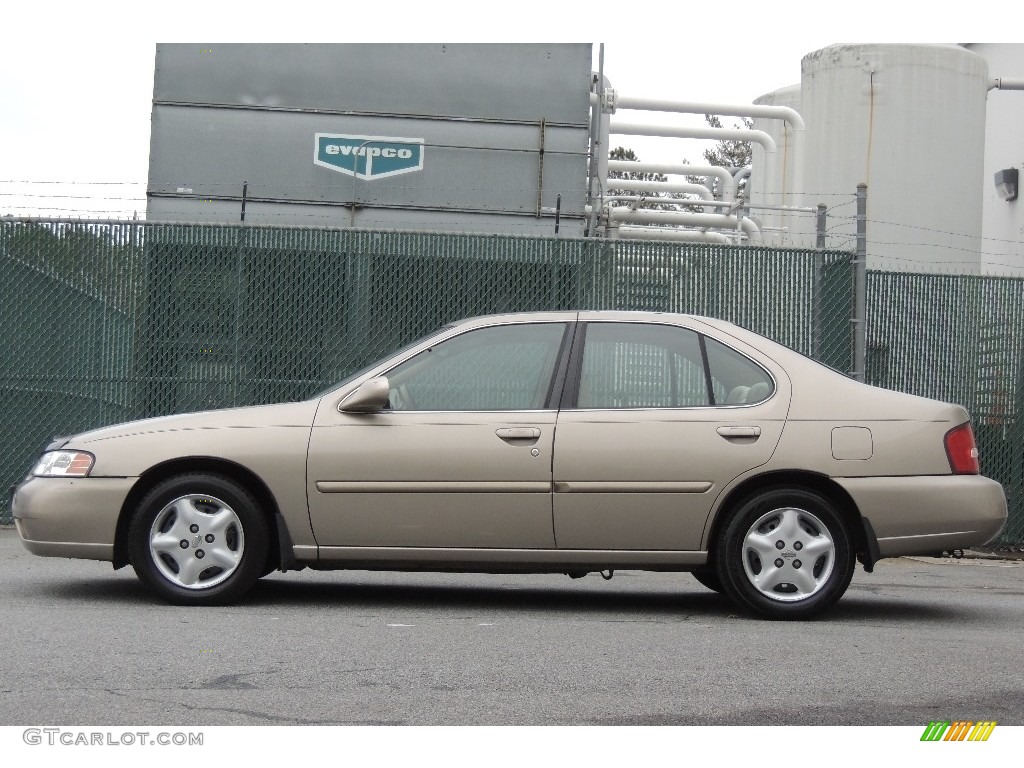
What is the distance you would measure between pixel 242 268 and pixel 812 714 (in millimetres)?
7684

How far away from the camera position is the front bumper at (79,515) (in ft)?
22.0

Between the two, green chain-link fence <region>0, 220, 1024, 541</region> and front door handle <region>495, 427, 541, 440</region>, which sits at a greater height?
green chain-link fence <region>0, 220, 1024, 541</region>

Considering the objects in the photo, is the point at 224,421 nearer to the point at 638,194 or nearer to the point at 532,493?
the point at 532,493

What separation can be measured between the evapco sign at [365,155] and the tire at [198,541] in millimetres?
7489

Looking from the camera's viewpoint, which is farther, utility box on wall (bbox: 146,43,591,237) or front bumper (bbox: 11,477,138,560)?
utility box on wall (bbox: 146,43,591,237)

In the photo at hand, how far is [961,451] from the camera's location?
680 centimetres

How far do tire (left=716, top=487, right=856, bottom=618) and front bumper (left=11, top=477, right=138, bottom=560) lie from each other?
9.51 ft

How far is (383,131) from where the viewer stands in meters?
13.8

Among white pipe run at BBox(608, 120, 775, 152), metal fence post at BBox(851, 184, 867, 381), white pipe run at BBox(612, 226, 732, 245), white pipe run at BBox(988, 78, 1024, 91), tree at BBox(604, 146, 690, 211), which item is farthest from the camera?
tree at BBox(604, 146, 690, 211)

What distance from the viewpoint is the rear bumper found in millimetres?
6664

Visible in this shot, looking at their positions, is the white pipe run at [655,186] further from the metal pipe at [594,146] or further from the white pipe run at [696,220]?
the metal pipe at [594,146]

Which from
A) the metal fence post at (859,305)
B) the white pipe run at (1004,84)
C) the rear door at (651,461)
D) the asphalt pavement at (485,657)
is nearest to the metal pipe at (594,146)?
the metal fence post at (859,305)

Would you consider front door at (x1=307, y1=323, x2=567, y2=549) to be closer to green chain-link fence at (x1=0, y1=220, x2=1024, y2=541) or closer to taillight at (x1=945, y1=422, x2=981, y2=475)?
taillight at (x1=945, y1=422, x2=981, y2=475)

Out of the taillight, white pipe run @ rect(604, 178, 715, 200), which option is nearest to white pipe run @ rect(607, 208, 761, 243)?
white pipe run @ rect(604, 178, 715, 200)
